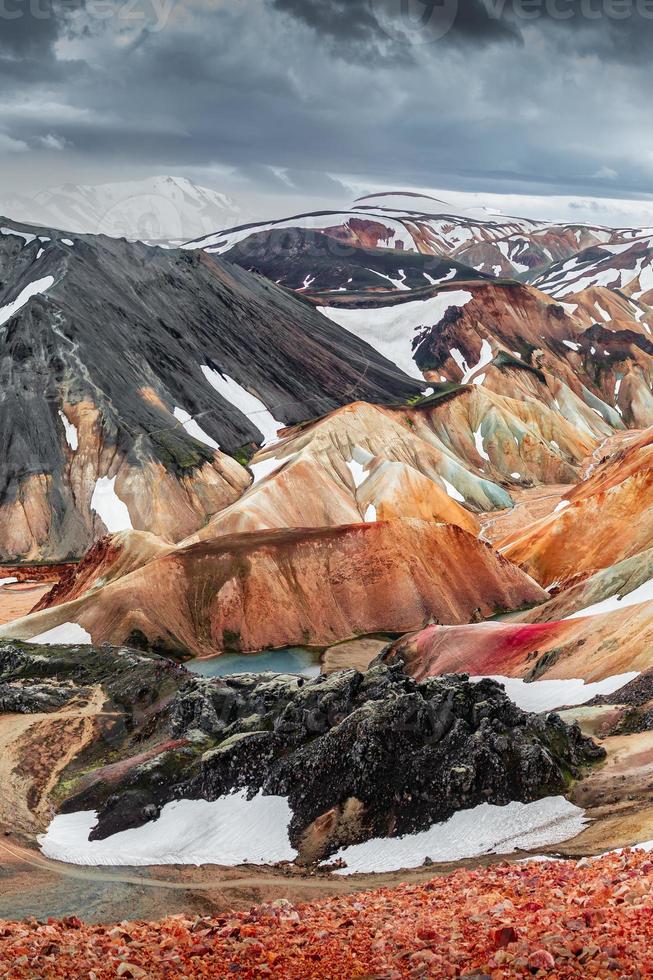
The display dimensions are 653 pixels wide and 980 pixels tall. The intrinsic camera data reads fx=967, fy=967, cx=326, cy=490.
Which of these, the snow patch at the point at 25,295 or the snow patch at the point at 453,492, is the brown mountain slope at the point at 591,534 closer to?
the snow patch at the point at 453,492

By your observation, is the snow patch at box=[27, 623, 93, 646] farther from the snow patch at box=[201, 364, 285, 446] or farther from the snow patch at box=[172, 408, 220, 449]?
the snow patch at box=[201, 364, 285, 446]

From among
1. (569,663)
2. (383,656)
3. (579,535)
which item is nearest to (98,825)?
(569,663)

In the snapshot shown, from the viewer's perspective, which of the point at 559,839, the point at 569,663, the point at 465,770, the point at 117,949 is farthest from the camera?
the point at 569,663

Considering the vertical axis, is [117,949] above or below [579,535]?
above

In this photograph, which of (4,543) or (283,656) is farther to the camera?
(4,543)

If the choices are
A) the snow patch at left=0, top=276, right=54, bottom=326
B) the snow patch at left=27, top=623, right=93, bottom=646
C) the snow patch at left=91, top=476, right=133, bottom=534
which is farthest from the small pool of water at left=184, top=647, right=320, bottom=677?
the snow patch at left=0, top=276, right=54, bottom=326

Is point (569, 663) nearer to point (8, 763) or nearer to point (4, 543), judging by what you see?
point (8, 763)

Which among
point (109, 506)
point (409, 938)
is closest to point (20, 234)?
point (109, 506)

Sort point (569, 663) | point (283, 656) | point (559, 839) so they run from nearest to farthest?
point (559, 839) < point (569, 663) < point (283, 656)
